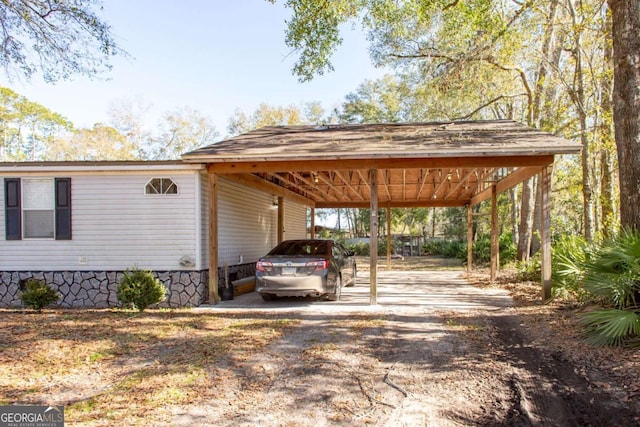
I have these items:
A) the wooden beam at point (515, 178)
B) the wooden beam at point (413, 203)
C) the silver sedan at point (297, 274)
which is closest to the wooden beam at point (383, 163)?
the wooden beam at point (515, 178)

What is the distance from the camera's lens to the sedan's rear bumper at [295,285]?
347 inches

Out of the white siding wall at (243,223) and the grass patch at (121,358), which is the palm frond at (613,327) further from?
the white siding wall at (243,223)

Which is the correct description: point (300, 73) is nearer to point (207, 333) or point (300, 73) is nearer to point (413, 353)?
point (207, 333)

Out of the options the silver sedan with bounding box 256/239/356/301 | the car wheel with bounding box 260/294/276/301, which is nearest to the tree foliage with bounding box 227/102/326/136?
the car wheel with bounding box 260/294/276/301

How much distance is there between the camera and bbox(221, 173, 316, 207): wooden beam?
10788 mm

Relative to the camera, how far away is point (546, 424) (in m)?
3.47

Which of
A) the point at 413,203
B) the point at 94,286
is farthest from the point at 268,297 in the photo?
the point at 413,203

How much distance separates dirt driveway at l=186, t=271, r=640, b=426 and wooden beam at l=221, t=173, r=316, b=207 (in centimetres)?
448

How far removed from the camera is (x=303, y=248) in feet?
32.3

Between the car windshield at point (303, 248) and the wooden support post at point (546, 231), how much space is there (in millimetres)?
4475

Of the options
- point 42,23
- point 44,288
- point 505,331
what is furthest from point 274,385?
point 42,23

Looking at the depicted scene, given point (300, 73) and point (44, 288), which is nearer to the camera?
point (44, 288)

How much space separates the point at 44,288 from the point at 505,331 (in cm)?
877

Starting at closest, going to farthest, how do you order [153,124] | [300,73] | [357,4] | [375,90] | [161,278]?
[161,278] < [357,4] < [300,73] < [375,90] < [153,124]
